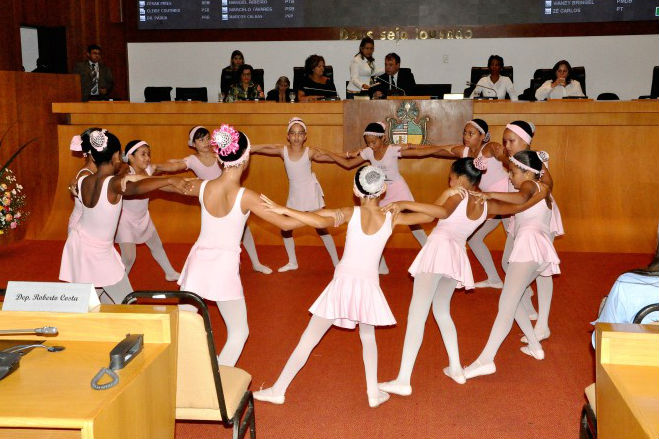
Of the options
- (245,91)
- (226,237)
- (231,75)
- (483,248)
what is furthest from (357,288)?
(231,75)

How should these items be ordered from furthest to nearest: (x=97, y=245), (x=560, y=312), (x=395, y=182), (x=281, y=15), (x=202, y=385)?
1. (x=281, y=15)
2. (x=395, y=182)
3. (x=560, y=312)
4. (x=97, y=245)
5. (x=202, y=385)

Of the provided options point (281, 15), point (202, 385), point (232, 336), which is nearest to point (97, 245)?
point (232, 336)

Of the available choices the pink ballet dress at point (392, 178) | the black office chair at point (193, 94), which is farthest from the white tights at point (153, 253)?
the black office chair at point (193, 94)

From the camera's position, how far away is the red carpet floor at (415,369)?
390cm

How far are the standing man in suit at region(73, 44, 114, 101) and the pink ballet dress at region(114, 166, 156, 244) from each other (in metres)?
4.54

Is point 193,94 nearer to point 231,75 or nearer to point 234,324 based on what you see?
point 231,75

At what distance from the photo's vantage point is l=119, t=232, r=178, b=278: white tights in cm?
614

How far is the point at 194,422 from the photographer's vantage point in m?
3.96

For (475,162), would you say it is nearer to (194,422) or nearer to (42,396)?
(194,422)

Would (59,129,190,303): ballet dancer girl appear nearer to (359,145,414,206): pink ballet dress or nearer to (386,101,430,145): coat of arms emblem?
(359,145,414,206): pink ballet dress

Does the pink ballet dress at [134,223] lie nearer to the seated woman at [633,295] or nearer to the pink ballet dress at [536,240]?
the pink ballet dress at [536,240]

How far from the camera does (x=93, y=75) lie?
34.1 feet

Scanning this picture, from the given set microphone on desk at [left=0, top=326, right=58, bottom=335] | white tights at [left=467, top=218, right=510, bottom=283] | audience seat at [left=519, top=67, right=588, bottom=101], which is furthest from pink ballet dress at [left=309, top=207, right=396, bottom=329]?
audience seat at [left=519, top=67, right=588, bottom=101]

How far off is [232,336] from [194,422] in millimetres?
535
